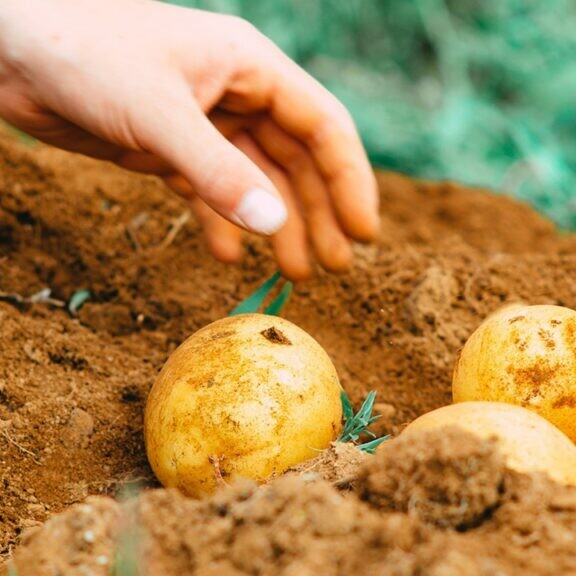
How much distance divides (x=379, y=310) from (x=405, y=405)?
0.51 m

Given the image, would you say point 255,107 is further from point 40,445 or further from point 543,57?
point 543,57

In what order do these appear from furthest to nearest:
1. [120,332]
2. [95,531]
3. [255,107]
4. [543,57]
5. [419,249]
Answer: [543,57]
[419,249]
[120,332]
[255,107]
[95,531]

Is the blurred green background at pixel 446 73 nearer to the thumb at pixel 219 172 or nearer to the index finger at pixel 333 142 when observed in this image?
the index finger at pixel 333 142

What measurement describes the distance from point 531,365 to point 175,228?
6.09 feet

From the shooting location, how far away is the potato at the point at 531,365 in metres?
2.13

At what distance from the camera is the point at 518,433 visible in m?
1.83

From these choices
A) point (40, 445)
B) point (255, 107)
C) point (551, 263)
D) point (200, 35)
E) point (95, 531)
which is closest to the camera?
point (95, 531)

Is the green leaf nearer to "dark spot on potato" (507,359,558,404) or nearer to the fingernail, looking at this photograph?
the fingernail

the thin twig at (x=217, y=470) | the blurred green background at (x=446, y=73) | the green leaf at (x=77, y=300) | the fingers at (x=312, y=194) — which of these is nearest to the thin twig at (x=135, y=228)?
the green leaf at (x=77, y=300)

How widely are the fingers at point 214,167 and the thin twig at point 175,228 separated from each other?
4.39 feet

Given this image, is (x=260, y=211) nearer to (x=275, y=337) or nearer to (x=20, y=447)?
(x=275, y=337)

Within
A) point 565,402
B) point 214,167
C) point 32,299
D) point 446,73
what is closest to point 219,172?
point 214,167

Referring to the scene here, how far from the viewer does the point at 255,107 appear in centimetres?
288

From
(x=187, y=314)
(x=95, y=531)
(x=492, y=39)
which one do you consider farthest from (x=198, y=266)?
(x=492, y=39)
